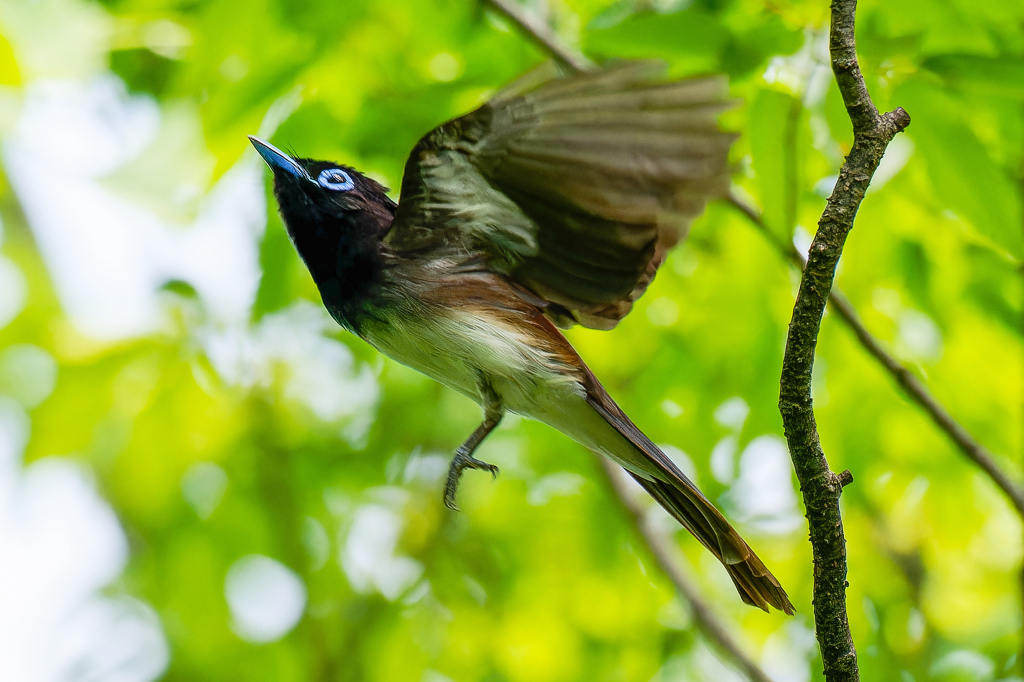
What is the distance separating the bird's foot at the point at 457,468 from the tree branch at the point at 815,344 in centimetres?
92

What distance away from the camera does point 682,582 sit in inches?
136

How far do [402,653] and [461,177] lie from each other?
2661 millimetres

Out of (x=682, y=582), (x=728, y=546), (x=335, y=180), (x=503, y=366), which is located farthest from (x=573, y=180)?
(x=682, y=582)

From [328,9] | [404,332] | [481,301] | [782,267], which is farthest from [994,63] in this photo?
[328,9]

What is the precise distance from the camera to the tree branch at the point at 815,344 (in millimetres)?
1678

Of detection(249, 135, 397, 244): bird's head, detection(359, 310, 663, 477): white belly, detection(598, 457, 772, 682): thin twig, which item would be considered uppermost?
detection(249, 135, 397, 244): bird's head

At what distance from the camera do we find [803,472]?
175cm

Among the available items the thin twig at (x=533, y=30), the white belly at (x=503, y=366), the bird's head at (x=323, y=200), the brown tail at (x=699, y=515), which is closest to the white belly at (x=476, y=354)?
the white belly at (x=503, y=366)

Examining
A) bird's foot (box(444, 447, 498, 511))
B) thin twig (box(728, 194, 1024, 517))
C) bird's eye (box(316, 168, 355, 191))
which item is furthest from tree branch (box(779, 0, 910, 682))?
bird's eye (box(316, 168, 355, 191))

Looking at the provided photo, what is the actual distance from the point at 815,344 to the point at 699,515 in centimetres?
81

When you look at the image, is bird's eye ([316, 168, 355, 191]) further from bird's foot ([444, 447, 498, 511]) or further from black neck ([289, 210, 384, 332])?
bird's foot ([444, 447, 498, 511])

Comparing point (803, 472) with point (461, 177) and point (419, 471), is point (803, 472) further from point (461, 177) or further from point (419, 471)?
point (419, 471)

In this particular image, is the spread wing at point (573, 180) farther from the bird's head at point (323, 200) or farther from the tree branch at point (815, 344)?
the tree branch at point (815, 344)

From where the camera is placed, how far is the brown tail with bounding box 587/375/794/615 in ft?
7.51
